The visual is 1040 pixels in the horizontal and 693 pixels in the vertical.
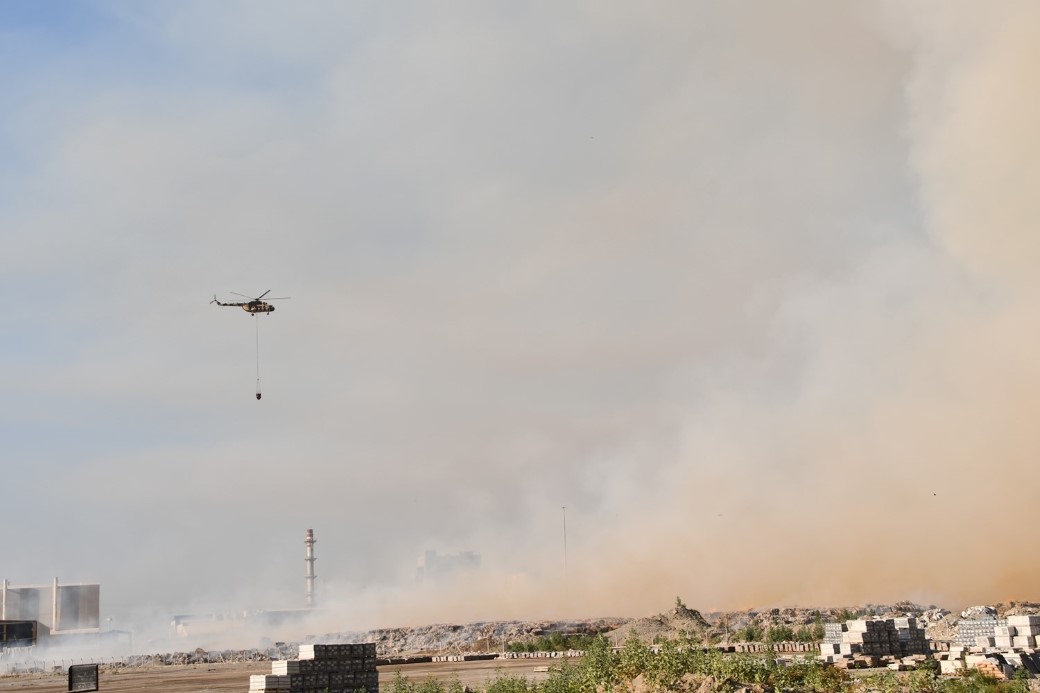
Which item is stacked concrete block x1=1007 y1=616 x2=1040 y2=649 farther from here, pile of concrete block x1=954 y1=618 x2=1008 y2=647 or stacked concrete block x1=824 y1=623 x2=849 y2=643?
stacked concrete block x1=824 y1=623 x2=849 y2=643

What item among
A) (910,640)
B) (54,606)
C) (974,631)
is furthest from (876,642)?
(54,606)

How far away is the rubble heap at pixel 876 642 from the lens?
2469 inches

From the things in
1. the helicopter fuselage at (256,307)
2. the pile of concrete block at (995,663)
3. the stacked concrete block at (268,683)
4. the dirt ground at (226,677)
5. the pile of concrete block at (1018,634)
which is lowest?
the dirt ground at (226,677)

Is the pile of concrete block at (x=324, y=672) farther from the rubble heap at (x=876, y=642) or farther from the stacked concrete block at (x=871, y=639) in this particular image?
the stacked concrete block at (x=871, y=639)

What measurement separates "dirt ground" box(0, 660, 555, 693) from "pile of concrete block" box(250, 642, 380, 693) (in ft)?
61.4

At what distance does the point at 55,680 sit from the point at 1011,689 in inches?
3386

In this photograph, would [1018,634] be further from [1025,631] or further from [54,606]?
[54,606]

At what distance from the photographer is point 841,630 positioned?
66188 millimetres

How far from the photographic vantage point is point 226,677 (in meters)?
91.1

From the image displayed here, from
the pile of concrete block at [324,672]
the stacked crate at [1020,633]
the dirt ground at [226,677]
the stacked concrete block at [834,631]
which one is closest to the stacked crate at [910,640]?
the stacked concrete block at [834,631]

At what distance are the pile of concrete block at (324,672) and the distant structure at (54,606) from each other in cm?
16138

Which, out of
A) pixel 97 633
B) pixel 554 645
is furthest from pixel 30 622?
pixel 554 645

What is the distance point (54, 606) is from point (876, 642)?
167 meters

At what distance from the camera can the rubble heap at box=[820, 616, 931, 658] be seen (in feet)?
206
